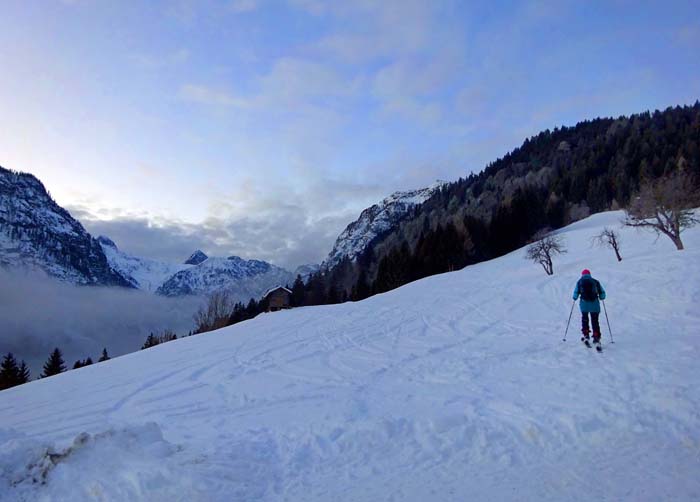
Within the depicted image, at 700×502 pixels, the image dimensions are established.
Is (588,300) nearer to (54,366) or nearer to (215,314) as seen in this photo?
(54,366)

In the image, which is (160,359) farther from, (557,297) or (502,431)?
(557,297)

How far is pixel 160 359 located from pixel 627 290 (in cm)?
2137

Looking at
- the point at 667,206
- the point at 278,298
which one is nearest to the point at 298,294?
the point at 278,298

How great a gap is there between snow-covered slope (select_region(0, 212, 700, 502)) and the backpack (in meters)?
1.53

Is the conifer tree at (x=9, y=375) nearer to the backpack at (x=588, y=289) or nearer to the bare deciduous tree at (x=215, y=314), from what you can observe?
the bare deciduous tree at (x=215, y=314)

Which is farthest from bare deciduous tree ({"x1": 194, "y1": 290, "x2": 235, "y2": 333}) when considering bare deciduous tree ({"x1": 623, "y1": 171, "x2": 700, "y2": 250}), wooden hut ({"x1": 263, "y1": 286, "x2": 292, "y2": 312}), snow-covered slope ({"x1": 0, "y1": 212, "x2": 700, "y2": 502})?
bare deciduous tree ({"x1": 623, "y1": 171, "x2": 700, "y2": 250})

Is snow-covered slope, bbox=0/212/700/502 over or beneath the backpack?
beneath

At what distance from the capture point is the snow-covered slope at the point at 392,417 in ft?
18.3

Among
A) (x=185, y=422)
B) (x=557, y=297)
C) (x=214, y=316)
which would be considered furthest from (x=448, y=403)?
(x=214, y=316)

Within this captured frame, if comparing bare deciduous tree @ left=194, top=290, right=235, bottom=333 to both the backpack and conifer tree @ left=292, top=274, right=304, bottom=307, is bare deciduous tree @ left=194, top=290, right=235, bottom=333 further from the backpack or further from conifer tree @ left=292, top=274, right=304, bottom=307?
the backpack

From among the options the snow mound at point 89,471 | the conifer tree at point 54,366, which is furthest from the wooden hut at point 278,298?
the snow mound at point 89,471

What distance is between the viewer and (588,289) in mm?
13078

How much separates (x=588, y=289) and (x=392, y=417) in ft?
27.3

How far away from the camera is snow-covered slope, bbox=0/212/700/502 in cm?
558
